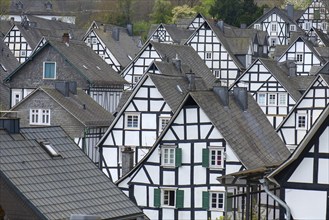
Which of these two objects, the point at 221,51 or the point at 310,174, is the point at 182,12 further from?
the point at 310,174

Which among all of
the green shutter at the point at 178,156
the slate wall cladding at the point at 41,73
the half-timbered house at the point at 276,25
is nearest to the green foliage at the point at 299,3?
the half-timbered house at the point at 276,25

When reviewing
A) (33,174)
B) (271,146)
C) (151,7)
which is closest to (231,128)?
(271,146)

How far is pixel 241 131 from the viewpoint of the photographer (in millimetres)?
38156

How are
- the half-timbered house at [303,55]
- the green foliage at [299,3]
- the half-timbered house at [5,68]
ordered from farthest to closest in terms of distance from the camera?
the green foliage at [299,3] < the half-timbered house at [303,55] < the half-timbered house at [5,68]

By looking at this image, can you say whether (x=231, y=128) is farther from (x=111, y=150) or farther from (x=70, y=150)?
(x=70, y=150)

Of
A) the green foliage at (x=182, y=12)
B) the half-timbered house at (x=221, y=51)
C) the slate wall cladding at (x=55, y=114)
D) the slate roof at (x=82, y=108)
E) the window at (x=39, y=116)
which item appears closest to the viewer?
the slate wall cladding at (x=55, y=114)

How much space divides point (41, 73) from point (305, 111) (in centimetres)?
1800

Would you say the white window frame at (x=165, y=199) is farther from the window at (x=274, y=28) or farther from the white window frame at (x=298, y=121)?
the window at (x=274, y=28)

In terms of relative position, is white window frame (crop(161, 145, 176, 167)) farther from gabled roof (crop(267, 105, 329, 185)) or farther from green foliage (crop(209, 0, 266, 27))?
green foliage (crop(209, 0, 266, 27))

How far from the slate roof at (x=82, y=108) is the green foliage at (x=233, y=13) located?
168ft

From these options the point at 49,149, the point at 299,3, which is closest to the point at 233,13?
the point at 299,3

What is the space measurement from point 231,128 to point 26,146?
13642 mm

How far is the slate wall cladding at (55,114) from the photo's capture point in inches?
1997

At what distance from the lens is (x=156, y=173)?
125ft
